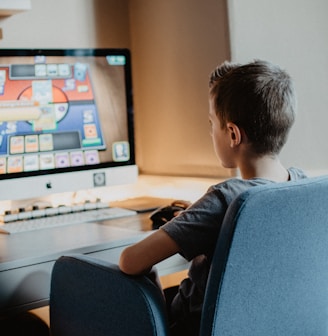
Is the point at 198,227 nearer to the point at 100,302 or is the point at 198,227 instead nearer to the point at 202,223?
the point at 202,223

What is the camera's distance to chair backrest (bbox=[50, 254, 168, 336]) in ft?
4.16

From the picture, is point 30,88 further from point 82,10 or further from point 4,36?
point 82,10

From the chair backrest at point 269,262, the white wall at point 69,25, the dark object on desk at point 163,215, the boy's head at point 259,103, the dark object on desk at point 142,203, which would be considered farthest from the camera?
the white wall at point 69,25

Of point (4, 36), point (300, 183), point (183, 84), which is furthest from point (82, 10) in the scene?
point (300, 183)

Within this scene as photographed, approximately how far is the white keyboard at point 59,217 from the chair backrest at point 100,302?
1.47 feet

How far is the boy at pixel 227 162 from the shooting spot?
1283mm

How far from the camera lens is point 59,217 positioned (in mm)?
2084

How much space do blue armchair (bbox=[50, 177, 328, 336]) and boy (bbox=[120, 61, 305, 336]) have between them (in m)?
0.08

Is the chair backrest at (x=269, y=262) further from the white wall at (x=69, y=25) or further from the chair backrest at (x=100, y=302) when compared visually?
the white wall at (x=69, y=25)

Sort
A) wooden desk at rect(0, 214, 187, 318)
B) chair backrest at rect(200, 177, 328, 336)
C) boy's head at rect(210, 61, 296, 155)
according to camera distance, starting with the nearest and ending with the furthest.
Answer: chair backrest at rect(200, 177, 328, 336) → boy's head at rect(210, 61, 296, 155) → wooden desk at rect(0, 214, 187, 318)

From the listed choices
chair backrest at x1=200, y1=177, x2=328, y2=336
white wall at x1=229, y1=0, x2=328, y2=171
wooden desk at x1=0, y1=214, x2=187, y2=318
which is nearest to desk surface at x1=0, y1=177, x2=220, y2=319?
wooden desk at x1=0, y1=214, x2=187, y2=318

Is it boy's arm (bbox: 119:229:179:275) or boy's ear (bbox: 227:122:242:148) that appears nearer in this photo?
boy's arm (bbox: 119:229:179:275)

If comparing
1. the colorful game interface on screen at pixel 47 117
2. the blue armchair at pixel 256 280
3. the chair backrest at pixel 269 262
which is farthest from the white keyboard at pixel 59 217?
the chair backrest at pixel 269 262

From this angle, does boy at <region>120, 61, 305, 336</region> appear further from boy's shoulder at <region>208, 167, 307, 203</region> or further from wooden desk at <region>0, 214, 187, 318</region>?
wooden desk at <region>0, 214, 187, 318</region>
